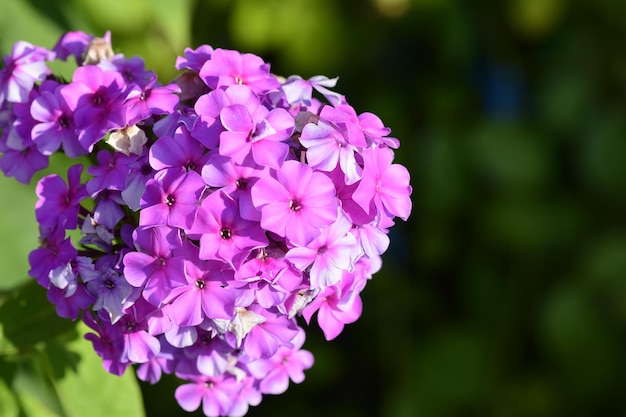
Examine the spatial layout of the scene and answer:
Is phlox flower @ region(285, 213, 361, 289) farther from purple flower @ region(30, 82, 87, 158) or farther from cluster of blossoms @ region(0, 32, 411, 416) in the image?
purple flower @ region(30, 82, 87, 158)

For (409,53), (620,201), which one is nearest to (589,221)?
(620,201)

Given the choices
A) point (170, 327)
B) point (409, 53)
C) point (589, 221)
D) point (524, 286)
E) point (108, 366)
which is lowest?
point (524, 286)

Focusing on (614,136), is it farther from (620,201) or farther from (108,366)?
(108,366)

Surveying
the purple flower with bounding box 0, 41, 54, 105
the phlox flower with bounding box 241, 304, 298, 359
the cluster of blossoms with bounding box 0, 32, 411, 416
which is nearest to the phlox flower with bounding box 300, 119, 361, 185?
the cluster of blossoms with bounding box 0, 32, 411, 416

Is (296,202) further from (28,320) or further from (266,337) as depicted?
(28,320)

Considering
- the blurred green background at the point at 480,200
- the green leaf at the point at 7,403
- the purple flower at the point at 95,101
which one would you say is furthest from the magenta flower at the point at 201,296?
the blurred green background at the point at 480,200

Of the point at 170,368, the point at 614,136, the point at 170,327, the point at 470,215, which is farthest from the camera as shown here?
the point at 470,215
